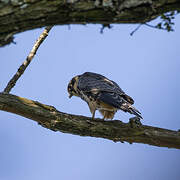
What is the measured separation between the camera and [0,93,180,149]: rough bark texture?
13.9 ft

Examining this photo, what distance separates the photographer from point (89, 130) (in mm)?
4379

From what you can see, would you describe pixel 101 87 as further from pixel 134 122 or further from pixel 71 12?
pixel 71 12

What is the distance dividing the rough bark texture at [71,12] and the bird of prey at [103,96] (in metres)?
2.86

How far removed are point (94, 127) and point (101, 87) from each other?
1978mm

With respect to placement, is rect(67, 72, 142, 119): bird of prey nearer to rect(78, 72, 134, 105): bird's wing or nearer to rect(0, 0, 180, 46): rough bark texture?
rect(78, 72, 134, 105): bird's wing

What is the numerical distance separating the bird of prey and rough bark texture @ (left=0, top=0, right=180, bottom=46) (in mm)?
2857

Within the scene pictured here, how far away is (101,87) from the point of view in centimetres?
629

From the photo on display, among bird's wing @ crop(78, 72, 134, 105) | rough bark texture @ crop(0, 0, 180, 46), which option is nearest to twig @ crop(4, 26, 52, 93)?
bird's wing @ crop(78, 72, 134, 105)

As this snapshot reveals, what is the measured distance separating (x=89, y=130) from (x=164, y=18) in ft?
5.24

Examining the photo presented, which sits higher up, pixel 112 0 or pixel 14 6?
pixel 112 0

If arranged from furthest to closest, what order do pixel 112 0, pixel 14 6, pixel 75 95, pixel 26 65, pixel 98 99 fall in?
pixel 75 95 → pixel 98 99 → pixel 26 65 → pixel 112 0 → pixel 14 6

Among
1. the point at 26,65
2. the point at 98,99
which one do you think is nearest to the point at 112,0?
the point at 26,65

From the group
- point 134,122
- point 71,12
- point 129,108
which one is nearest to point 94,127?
point 134,122

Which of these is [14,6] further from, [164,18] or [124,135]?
[124,135]
